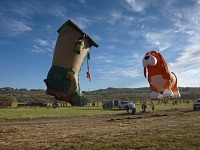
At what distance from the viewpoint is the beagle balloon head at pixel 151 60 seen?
→ 35391mm

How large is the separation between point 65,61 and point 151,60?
1215 cm

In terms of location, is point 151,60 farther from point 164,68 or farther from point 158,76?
point 158,76

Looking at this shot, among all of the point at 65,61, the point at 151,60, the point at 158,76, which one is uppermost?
the point at 151,60

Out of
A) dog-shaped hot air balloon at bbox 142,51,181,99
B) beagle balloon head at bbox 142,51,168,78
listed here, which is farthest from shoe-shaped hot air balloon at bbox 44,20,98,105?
dog-shaped hot air balloon at bbox 142,51,181,99

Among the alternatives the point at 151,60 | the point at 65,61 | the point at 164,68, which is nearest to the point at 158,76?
the point at 164,68

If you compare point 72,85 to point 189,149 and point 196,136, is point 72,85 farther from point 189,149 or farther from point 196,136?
point 189,149

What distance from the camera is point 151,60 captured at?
3525cm

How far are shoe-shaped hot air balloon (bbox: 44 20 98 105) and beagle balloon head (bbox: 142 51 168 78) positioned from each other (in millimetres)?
10361

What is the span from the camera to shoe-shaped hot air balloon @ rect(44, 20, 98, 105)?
92.2ft

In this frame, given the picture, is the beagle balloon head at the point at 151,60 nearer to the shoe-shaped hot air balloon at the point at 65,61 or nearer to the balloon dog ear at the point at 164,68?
the balloon dog ear at the point at 164,68

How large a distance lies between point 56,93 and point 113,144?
18.1 metres

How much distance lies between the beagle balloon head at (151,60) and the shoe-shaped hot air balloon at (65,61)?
408 inches

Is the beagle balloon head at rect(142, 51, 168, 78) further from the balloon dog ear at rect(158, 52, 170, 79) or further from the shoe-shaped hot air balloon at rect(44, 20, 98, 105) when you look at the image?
the shoe-shaped hot air balloon at rect(44, 20, 98, 105)

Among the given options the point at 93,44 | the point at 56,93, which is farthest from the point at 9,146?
the point at 93,44
